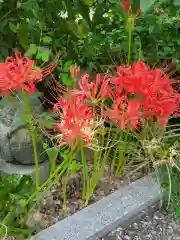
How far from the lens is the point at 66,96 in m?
1.35

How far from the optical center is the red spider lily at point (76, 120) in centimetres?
122

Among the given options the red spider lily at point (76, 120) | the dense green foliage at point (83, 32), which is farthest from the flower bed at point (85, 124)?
the dense green foliage at point (83, 32)

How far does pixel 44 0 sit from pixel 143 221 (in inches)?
37.5

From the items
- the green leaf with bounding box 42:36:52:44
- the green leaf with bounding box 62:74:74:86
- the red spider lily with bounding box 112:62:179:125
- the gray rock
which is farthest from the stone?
the red spider lily with bounding box 112:62:179:125

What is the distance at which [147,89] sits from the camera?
3.93ft

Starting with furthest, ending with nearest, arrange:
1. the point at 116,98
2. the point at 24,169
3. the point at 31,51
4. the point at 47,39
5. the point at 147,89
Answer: the point at 24,169 < the point at 47,39 < the point at 31,51 < the point at 116,98 < the point at 147,89

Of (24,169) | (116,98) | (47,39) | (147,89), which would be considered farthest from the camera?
(24,169)

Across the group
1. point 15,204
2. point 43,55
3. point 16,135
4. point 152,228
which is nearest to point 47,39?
point 43,55

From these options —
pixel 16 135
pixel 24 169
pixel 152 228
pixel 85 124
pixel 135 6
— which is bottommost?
pixel 152 228

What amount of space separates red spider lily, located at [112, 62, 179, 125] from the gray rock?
53cm

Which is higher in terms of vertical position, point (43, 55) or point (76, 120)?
point (43, 55)

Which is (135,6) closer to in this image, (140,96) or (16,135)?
(140,96)

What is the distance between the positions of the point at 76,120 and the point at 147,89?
23 centimetres

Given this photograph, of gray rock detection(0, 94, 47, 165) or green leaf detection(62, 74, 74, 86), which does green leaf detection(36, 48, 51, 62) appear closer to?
green leaf detection(62, 74, 74, 86)
